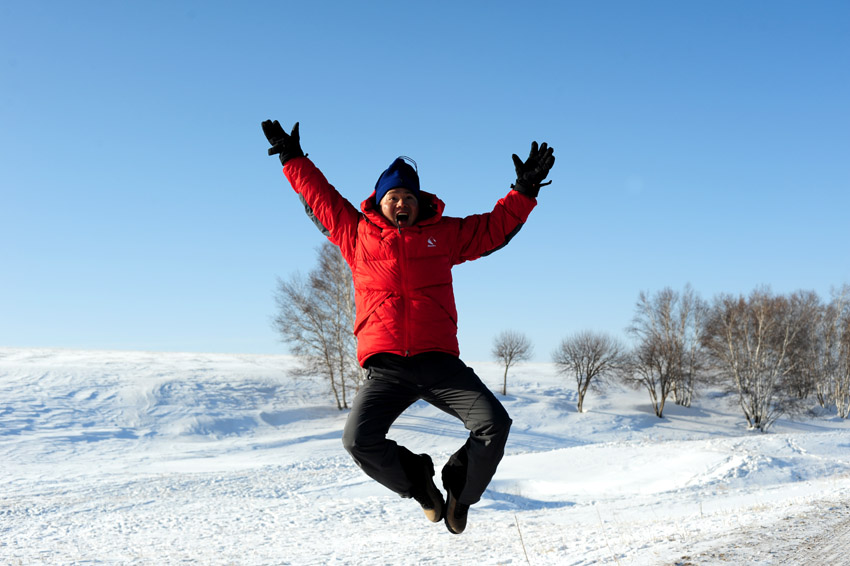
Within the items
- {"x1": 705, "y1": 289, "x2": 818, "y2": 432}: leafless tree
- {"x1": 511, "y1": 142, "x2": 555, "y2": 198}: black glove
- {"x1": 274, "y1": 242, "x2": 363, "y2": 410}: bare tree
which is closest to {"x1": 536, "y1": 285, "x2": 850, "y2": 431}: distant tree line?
{"x1": 705, "y1": 289, "x2": 818, "y2": 432}: leafless tree

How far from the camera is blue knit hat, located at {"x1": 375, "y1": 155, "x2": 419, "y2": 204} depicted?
4.62m

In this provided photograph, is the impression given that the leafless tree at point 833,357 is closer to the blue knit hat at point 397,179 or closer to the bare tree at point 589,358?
the bare tree at point 589,358

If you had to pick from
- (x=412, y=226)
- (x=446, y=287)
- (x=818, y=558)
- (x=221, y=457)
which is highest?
(x=412, y=226)

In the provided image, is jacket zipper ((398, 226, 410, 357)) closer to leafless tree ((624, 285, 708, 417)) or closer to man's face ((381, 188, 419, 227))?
man's face ((381, 188, 419, 227))

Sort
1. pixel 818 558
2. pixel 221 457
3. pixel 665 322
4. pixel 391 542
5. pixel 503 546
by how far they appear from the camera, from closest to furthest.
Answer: pixel 818 558, pixel 503 546, pixel 391 542, pixel 221 457, pixel 665 322

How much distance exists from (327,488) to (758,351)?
99.1 feet

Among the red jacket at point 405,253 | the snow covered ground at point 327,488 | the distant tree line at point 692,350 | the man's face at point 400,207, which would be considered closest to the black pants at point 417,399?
the red jacket at point 405,253

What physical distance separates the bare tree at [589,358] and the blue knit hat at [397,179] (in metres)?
41.1

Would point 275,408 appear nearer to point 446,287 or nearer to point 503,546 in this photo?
point 503,546

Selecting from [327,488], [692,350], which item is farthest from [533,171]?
[692,350]

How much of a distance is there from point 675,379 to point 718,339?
158 inches

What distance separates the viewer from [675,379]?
44.2m

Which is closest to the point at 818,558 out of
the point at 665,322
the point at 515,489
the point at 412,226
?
the point at 412,226

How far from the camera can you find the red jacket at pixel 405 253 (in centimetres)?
439
